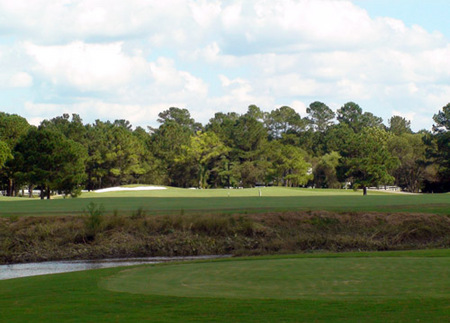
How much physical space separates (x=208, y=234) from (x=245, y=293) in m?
18.4

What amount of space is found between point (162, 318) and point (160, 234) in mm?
20611

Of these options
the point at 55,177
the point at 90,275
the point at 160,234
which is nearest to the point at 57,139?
the point at 55,177

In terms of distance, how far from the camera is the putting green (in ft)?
35.6

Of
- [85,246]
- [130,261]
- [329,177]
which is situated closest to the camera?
[130,261]

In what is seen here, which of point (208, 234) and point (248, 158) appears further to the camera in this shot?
point (248, 158)

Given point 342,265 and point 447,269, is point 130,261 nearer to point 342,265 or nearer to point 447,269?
point 342,265

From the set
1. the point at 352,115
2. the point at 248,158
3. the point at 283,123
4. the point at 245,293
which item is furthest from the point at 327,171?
the point at 245,293

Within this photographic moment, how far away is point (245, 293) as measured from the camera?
11.2m

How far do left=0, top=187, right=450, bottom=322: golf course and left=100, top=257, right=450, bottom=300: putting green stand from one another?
25 millimetres

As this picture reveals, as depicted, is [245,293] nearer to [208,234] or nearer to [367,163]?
[208,234]

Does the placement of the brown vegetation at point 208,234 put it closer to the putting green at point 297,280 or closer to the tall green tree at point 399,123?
the putting green at point 297,280

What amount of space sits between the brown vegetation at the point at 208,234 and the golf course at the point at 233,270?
50 millimetres

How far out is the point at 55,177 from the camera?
2373 inches

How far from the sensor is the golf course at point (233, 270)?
9.44m
